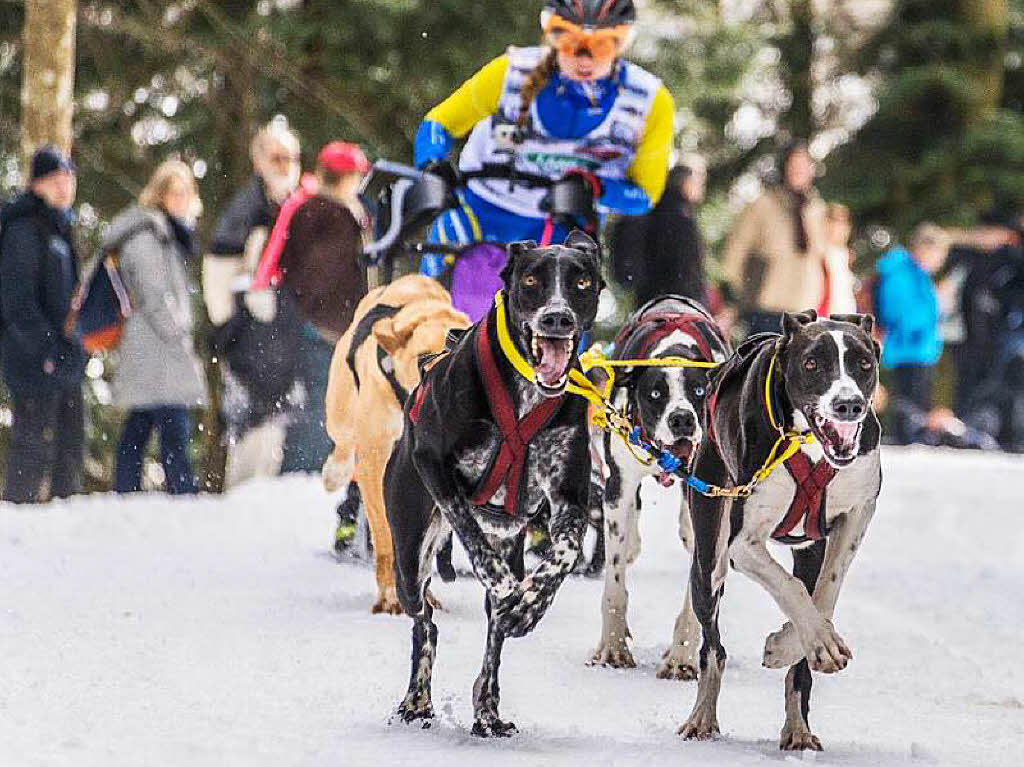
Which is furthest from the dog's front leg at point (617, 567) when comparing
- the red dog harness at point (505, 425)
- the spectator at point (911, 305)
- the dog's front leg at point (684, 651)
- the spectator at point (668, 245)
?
the spectator at point (911, 305)

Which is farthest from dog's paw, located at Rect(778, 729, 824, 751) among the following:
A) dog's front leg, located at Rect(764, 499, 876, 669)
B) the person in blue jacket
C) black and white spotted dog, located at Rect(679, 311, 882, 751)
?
the person in blue jacket

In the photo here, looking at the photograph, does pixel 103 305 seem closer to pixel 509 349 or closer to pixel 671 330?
pixel 671 330

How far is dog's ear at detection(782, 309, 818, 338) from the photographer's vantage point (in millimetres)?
4609

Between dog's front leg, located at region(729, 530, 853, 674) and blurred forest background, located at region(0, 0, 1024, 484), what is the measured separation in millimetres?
8752

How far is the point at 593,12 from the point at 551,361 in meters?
2.58

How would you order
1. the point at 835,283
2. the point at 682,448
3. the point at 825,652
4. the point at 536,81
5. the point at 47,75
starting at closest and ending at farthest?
1. the point at 825,652
2. the point at 682,448
3. the point at 536,81
4. the point at 835,283
5. the point at 47,75

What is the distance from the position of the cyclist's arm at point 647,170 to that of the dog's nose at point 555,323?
2.62 m

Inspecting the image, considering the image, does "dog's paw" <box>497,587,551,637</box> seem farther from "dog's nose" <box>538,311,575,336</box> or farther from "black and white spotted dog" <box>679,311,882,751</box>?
"dog's nose" <box>538,311,575,336</box>

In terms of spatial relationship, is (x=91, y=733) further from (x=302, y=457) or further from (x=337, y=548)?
(x=302, y=457)

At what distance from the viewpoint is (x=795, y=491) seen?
4.73m

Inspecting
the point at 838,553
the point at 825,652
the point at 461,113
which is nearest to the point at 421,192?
the point at 461,113

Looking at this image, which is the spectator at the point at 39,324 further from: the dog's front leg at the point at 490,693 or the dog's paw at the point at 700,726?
the dog's paw at the point at 700,726

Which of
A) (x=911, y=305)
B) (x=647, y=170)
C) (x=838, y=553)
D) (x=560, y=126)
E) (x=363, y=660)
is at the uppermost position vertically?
(x=560, y=126)

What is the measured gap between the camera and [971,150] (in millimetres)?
17719
